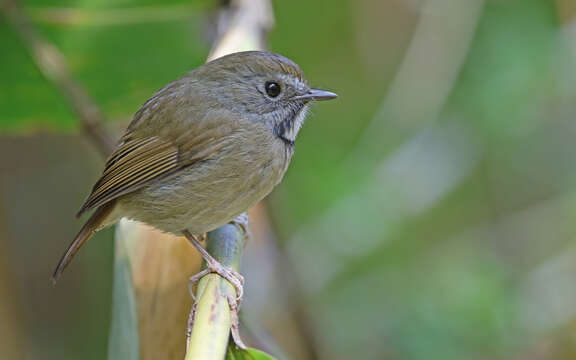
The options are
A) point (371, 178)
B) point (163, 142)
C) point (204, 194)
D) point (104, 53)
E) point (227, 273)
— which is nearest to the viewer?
point (227, 273)

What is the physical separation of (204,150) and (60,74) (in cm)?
98

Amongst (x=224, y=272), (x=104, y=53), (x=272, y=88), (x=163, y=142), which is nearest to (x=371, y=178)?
(x=272, y=88)

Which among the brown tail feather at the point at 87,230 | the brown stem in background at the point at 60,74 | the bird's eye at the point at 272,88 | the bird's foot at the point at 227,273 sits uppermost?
the brown stem in background at the point at 60,74

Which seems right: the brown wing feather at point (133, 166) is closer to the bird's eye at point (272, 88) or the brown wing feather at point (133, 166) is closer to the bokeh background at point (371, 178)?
the bird's eye at point (272, 88)

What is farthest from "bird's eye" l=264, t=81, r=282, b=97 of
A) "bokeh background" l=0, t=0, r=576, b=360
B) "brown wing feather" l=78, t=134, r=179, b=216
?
"bokeh background" l=0, t=0, r=576, b=360

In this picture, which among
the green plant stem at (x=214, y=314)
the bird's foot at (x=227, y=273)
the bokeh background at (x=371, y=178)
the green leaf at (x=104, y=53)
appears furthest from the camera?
the bokeh background at (x=371, y=178)

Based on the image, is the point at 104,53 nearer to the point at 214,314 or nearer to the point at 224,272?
the point at 224,272

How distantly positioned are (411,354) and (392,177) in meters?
1.05

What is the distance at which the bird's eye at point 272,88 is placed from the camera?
296cm

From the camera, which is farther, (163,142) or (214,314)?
(163,142)

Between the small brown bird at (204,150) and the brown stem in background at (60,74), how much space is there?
0.47m

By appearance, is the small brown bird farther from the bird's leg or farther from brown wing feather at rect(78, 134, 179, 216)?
the bird's leg

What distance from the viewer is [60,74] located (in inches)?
132

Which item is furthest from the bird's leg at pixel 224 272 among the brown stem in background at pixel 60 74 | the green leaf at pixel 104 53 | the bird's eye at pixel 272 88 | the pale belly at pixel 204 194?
the green leaf at pixel 104 53
